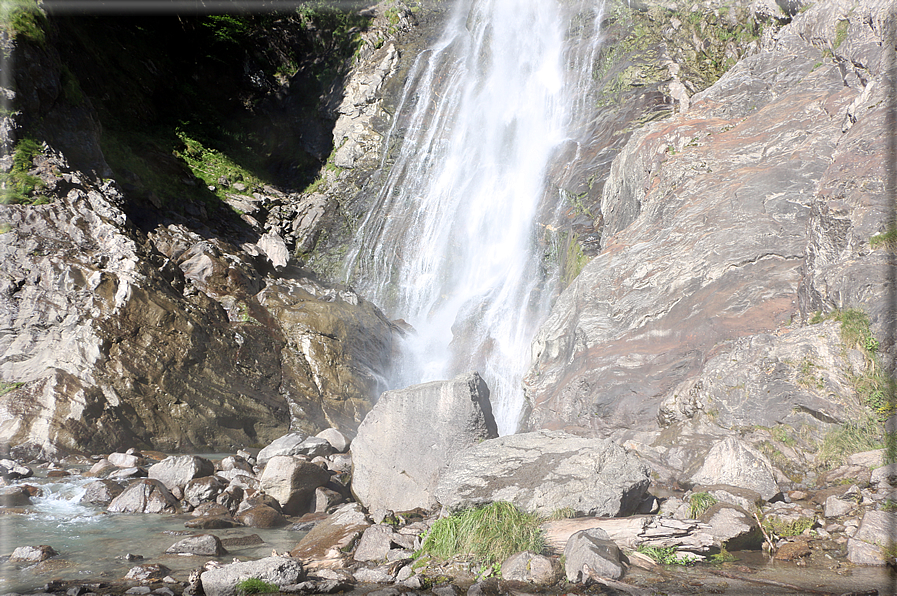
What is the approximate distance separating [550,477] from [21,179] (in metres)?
16.0

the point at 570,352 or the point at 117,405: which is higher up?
the point at 570,352

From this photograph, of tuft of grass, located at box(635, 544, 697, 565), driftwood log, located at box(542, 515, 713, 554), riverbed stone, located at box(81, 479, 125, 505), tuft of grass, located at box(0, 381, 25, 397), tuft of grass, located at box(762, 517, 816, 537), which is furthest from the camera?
tuft of grass, located at box(0, 381, 25, 397)

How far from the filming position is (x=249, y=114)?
30156mm

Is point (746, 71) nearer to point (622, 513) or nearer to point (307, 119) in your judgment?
point (622, 513)

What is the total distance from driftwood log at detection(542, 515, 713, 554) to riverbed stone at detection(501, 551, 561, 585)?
0.48m

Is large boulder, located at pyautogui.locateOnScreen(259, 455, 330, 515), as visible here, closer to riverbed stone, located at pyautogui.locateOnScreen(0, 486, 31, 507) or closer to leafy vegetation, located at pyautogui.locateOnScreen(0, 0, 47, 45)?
riverbed stone, located at pyautogui.locateOnScreen(0, 486, 31, 507)

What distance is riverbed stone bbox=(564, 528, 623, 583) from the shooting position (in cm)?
469

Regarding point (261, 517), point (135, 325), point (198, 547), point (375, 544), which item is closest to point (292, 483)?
point (261, 517)

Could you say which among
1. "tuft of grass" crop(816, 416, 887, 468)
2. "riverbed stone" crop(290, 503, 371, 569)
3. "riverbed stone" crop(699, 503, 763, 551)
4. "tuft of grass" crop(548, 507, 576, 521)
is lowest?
"riverbed stone" crop(290, 503, 371, 569)

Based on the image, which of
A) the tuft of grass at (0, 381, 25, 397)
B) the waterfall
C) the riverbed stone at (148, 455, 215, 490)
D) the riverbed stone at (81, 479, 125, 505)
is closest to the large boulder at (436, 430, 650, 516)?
the riverbed stone at (148, 455, 215, 490)

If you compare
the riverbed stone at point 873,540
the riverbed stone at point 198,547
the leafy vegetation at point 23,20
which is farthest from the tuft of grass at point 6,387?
the riverbed stone at point 873,540

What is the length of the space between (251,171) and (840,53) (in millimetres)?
24624

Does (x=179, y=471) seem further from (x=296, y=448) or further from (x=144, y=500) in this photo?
(x=296, y=448)

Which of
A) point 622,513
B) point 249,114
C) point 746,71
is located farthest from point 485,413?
point 249,114
